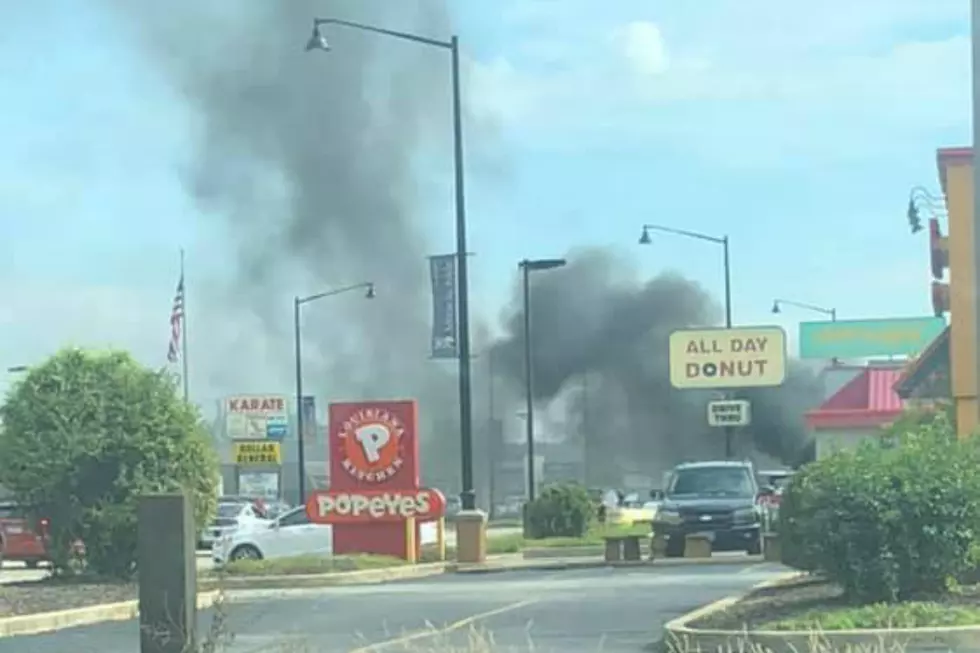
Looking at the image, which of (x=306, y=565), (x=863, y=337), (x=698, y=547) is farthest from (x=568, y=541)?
(x=863, y=337)

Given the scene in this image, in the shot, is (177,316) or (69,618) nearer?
(69,618)

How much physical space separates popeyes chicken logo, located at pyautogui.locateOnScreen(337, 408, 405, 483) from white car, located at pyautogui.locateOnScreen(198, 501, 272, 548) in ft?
8.31

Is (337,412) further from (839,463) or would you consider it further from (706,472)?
(839,463)

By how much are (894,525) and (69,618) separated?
852 centimetres

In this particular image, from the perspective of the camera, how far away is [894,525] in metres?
14.8

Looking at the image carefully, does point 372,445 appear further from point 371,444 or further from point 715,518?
point 715,518

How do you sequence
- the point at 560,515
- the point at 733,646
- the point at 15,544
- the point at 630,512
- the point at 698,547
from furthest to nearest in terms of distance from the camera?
the point at 630,512 → the point at 560,515 → the point at 15,544 → the point at 698,547 → the point at 733,646

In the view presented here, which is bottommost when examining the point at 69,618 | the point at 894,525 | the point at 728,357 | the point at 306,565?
the point at 306,565

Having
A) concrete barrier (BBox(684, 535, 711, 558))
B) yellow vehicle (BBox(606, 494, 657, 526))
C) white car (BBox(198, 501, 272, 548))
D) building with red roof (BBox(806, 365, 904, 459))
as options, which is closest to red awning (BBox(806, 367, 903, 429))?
building with red roof (BBox(806, 365, 904, 459))

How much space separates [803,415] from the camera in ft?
226

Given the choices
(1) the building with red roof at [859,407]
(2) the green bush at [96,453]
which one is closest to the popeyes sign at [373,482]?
(2) the green bush at [96,453]

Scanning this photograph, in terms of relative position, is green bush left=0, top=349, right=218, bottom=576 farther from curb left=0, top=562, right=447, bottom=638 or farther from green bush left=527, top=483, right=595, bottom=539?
green bush left=527, top=483, right=595, bottom=539

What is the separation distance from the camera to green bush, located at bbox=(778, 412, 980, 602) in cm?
1481

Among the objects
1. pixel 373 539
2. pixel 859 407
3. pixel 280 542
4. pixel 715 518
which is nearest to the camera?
pixel 373 539
